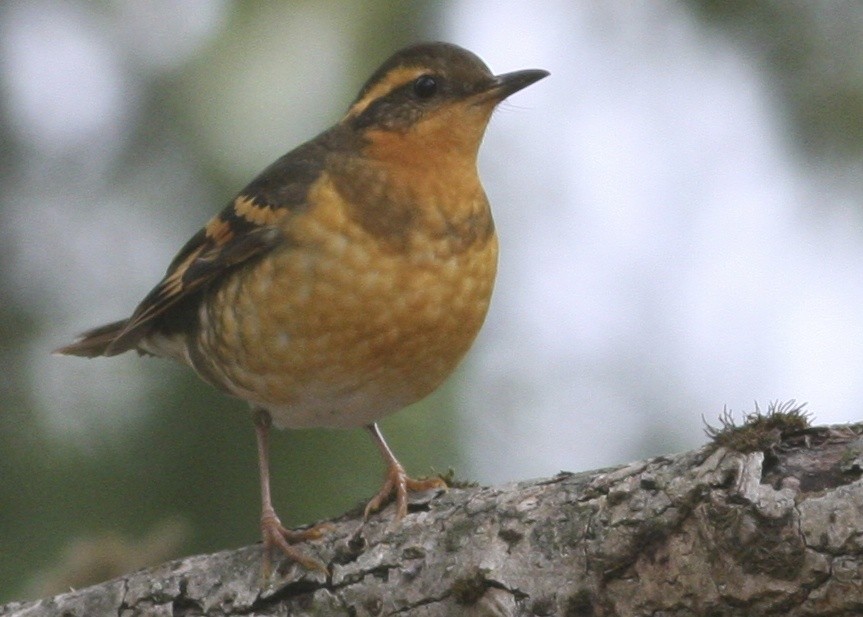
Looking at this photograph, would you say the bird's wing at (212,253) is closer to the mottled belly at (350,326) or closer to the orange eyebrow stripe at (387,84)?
the mottled belly at (350,326)

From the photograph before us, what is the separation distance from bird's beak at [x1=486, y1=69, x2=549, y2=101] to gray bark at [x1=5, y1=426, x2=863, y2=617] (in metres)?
1.58

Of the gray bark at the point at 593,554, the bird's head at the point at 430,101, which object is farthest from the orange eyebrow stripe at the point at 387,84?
the gray bark at the point at 593,554

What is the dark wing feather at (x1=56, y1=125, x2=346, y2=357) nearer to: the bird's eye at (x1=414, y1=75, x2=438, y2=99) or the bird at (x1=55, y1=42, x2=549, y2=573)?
the bird at (x1=55, y1=42, x2=549, y2=573)

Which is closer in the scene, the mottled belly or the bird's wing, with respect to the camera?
the mottled belly

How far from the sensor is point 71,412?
4578 millimetres

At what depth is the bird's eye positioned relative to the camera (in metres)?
4.73

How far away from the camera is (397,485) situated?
4.24 meters

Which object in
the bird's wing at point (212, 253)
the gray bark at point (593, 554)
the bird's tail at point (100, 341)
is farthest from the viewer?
the bird's tail at point (100, 341)

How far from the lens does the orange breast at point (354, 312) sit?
4391 millimetres

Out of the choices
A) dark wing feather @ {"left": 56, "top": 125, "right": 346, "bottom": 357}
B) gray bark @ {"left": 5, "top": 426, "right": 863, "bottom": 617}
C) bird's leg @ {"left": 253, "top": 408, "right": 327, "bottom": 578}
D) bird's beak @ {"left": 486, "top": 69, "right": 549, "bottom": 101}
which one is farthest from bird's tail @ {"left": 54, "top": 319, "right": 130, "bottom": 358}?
bird's beak @ {"left": 486, "top": 69, "right": 549, "bottom": 101}

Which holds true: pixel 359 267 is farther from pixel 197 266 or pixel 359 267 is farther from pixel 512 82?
pixel 512 82

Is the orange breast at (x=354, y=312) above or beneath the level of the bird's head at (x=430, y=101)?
beneath

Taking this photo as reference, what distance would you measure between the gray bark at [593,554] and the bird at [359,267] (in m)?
0.23

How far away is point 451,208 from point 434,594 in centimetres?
156
